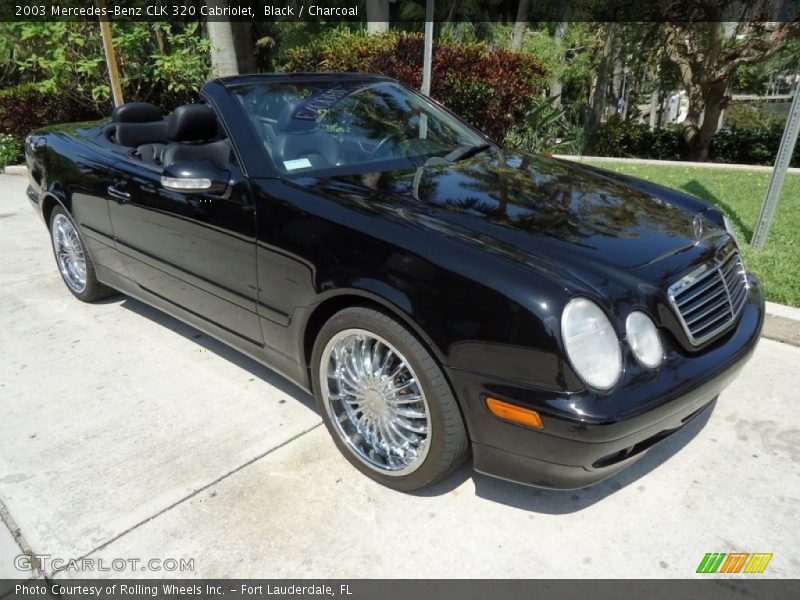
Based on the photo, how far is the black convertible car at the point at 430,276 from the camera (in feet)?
6.20

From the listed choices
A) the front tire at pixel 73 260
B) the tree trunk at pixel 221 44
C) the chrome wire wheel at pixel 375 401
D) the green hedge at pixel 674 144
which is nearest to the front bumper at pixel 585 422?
the chrome wire wheel at pixel 375 401

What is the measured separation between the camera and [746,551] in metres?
2.11

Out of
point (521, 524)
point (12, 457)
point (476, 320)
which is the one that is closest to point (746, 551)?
point (521, 524)

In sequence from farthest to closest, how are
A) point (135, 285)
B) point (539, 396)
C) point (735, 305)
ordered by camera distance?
point (135, 285) < point (735, 305) < point (539, 396)

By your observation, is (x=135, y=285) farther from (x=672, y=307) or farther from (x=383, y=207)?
(x=672, y=307)

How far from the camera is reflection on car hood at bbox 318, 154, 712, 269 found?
216 cm

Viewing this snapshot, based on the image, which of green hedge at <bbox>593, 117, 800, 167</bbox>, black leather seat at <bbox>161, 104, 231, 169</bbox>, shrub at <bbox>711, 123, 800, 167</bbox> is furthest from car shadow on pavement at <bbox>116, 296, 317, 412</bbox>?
shrub at <bbox>711, 123, 800, 167</bbox>

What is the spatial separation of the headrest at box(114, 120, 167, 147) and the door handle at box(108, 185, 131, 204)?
485 millimetres

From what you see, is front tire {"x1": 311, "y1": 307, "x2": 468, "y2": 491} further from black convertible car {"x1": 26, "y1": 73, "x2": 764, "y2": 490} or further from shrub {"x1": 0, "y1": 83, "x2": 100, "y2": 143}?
shrub {"x1": 0, "y1": 83, "x2": 100, "y2": 143}

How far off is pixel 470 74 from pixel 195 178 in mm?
6457

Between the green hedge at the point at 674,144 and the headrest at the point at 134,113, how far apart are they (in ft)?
37.4

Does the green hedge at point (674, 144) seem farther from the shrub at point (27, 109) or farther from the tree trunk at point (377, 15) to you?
the shrub at point (27, 109)

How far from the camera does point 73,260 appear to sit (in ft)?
14.2
